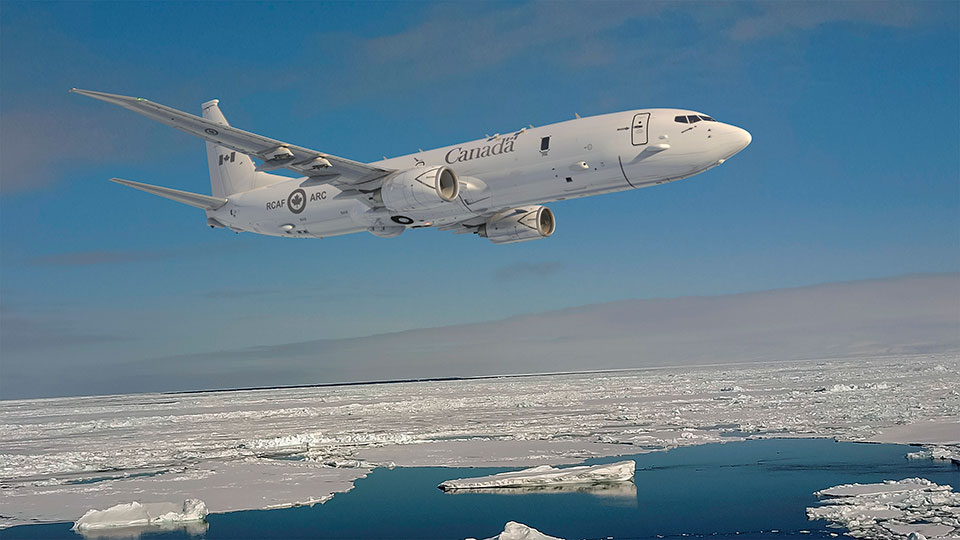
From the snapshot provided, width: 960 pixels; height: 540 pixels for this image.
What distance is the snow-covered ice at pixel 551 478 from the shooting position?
1739 centimetres

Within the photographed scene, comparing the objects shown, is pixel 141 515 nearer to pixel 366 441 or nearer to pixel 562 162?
pixel 366 441

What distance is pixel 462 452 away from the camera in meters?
22.8

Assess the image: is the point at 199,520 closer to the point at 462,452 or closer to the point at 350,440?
the point at 462,452

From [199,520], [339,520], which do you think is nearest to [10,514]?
[199,520]

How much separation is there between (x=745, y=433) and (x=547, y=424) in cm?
739

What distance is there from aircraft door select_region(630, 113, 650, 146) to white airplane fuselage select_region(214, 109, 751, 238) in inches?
1.1

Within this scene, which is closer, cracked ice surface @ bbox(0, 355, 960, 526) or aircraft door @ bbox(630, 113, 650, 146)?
cracked ice surface @ bbox(0, 355, 960, 526)

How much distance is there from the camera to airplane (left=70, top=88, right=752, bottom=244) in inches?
802

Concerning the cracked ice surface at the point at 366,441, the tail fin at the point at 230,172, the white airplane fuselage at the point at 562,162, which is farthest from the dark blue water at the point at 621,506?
the tail fin at the point at 230,172

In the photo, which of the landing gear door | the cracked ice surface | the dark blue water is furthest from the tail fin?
the landing gear door

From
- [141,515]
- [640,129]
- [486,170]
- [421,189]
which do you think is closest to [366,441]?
[421,189]

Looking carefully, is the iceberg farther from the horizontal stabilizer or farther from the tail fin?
the tail fin

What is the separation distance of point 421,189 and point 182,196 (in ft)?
37.6

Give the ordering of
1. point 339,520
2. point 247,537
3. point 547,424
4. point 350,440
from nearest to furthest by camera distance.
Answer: point 247,537, point 339,520, point 350,440, point 547,424
